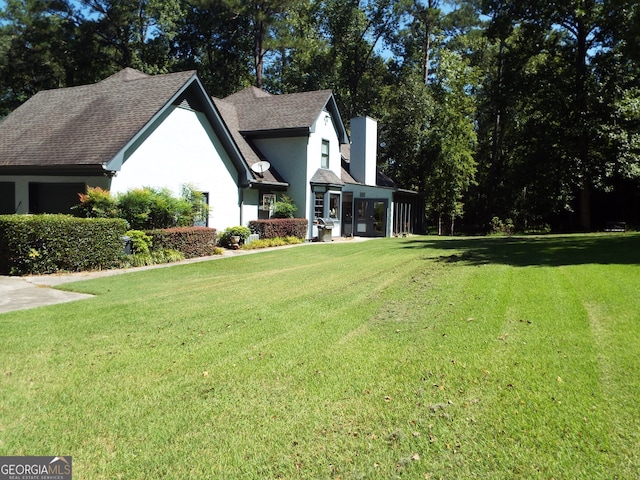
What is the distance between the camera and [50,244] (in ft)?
38.1

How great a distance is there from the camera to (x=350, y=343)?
239 inches

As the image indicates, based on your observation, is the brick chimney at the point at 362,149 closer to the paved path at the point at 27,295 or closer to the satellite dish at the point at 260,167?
the satellite dish at the point at 260,167

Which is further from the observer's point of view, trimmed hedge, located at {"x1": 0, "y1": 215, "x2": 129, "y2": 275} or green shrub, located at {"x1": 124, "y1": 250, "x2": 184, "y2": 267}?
green shrub, located at {"x1": 124, "y1": 250, "x2": 184, "y2": 267}

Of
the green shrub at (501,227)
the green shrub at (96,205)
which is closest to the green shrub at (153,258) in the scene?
the green shrub at (96,205)

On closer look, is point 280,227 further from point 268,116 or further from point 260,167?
point 268,116

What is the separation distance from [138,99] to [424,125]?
22.4 meters

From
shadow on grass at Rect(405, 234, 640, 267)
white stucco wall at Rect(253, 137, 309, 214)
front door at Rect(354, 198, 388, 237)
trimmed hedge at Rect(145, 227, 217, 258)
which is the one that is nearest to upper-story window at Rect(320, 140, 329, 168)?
white stucco wall at Rect(253, 137, 309, 214)

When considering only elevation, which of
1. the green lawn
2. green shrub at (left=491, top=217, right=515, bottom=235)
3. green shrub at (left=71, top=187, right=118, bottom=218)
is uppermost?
green shrub at (left=71, top=187, right=118, bottom=218)

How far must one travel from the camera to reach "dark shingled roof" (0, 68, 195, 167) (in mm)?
15414

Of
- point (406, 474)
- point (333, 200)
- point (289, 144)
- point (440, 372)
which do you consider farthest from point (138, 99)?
point (406, 474)

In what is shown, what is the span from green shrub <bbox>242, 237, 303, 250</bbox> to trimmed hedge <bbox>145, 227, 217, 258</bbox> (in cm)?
242

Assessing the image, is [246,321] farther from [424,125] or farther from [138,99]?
[424,125]

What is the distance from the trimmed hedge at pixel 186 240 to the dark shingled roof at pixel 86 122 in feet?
9.17

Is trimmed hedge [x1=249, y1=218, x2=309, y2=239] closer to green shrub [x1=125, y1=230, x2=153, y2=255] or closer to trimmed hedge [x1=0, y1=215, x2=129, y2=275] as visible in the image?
green shrub [x1=125, y1=230, x2=153, y2=255]
